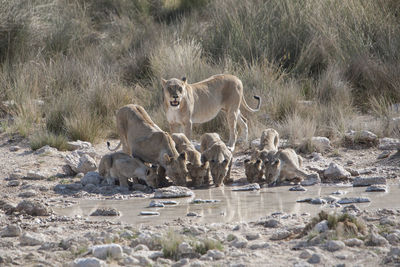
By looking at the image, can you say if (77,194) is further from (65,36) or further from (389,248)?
(65,36)

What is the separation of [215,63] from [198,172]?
725 cm

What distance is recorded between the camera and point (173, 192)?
10.4 metres

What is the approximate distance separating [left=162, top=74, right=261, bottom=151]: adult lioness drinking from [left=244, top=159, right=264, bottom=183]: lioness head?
7.86 ft

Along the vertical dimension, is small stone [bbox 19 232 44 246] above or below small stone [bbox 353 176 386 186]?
above

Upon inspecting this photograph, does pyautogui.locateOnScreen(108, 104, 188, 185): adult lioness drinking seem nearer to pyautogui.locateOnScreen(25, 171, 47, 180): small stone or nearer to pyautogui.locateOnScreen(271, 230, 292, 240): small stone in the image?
pyautogui.locateOnScreen(25, 171, 47, 180): small stone

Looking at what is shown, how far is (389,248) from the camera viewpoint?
692 cm

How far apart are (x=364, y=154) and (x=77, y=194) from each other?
5453mm

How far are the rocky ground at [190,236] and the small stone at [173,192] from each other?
0.06 meters

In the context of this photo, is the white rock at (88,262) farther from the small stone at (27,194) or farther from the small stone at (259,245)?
the small stone at (27,194)

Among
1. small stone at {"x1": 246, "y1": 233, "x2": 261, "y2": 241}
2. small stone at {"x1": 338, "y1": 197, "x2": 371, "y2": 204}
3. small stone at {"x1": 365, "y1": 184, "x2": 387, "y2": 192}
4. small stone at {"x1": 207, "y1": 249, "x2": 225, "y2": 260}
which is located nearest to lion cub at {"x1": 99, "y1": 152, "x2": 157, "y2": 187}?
small stone at {"x1": 338, "y1": 197, "x2": 371, "y2": 204}

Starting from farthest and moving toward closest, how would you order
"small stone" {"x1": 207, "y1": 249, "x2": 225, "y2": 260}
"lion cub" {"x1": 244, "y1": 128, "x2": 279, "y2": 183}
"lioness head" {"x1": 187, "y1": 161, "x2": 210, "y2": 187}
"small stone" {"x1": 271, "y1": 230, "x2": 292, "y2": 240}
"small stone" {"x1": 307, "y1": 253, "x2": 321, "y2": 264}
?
1. "lion cub" {"x1": 244, "y1": 128, "x2": 279, "y2": 183}
2. "lioness head" {"x1": 187, "y1": 161, "x2": 210, "y2": 187}
3. "small stone" {"x1": 271, "y1": 230, "x2": 292, "y2": 240}
4. "small stone" {"x1": 207, "y1": 249, "x2": 225, "y2": 260}
5. "small stone" {"x1": 307, "y1": 253, "x2": 321, "y2": 264}

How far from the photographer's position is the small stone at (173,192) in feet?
34.0

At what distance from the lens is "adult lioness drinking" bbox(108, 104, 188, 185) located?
11.2 meters

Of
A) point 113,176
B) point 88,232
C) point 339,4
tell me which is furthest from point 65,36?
point 88,232
